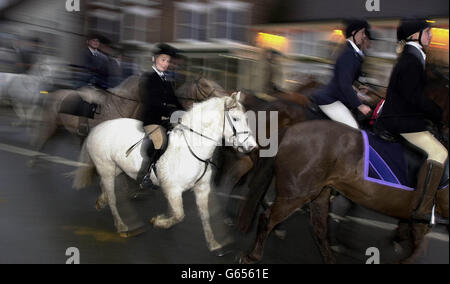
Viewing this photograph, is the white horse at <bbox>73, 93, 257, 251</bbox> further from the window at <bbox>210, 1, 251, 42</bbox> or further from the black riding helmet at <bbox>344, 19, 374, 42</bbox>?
the window at <bbox>210, 1, 251, 42</bbox>

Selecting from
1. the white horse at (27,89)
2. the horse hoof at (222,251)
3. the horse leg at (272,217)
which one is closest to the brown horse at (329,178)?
the horse leg at (272,217)

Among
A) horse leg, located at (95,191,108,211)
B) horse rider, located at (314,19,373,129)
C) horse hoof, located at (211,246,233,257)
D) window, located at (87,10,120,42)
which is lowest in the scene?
horse hoof, located at (211,246,233,257)

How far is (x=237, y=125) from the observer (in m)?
4.66

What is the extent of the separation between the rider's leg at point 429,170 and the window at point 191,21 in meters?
9.30

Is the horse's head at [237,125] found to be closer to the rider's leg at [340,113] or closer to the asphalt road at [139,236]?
the rider's leg at [340,113]

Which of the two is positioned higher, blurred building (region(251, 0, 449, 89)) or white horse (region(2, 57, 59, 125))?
blurred building (region(251, 0, 449, 89))

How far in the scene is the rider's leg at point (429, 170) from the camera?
167 inches

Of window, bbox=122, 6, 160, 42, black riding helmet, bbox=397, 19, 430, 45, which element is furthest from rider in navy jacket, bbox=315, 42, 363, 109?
window, bbox=122, 6, 160, 42

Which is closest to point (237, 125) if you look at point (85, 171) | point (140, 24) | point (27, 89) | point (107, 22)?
point (85, 171)

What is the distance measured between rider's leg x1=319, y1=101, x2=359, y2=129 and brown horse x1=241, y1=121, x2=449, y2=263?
1.99ft

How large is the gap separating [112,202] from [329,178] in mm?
2393

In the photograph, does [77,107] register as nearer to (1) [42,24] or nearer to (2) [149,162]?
(2) [149,162]

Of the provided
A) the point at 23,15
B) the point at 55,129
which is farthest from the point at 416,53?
the point at 23,15

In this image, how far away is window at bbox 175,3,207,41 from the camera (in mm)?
12930
